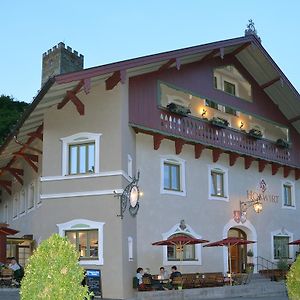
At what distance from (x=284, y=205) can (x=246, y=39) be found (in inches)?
333

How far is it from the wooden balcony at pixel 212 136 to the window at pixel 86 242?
13.4 feet

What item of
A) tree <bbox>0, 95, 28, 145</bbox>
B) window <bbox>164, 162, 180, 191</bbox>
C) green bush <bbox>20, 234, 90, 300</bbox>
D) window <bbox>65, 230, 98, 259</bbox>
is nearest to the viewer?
green bush <bbox>20, 234, 90, 300</bbox>

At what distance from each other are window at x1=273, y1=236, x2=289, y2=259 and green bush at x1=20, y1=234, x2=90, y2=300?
19.8 meters

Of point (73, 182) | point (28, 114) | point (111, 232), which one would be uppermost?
point (28, 114)

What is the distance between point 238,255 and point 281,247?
2.81 metres

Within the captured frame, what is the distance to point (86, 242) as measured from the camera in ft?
62.8

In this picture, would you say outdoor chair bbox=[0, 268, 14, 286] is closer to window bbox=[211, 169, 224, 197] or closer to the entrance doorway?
window bbox=[211, 169, 224, 197]

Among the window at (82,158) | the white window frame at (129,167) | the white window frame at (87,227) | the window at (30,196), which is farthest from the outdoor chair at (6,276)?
the white window frame at (129,167)

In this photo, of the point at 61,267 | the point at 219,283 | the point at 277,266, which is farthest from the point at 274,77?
the point at 61,267

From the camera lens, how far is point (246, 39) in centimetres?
2422

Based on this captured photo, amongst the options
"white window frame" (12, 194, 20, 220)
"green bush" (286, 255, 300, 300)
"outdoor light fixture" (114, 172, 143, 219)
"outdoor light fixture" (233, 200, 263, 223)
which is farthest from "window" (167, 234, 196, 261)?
"green bush" (286, 255, 300, 300)

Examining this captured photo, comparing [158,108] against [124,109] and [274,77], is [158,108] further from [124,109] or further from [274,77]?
[274,77]

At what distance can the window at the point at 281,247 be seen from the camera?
26.6 meters

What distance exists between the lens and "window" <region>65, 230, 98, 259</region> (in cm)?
1898
